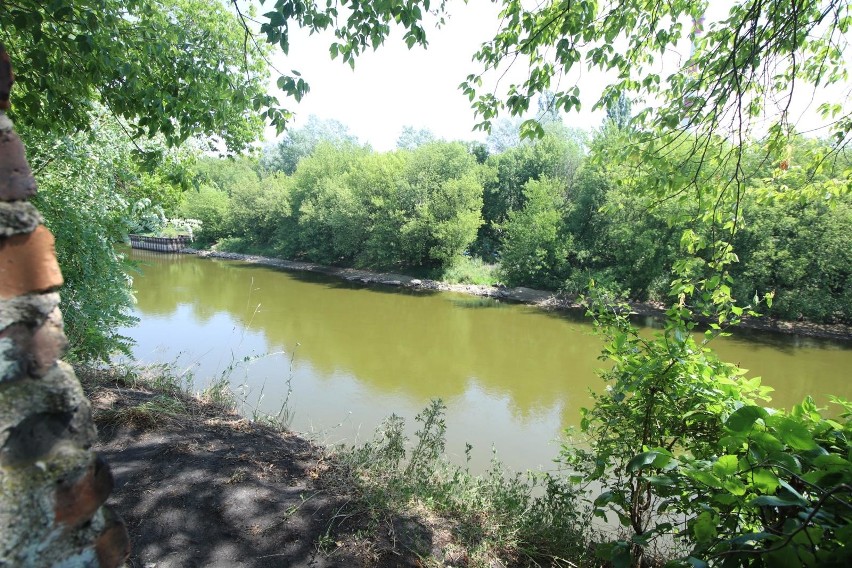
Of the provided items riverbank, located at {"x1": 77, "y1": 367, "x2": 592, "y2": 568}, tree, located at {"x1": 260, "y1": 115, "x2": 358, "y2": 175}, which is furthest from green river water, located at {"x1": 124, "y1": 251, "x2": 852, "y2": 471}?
tree, located at {"x1": 260, "y1": 115, "x2": 358, "y2": 175}

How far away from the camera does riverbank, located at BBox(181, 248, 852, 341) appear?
15.0m

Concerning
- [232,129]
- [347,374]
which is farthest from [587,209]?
[232,129]

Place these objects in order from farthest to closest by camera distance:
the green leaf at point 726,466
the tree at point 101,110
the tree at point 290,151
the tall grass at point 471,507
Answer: the tree at point 290,151
the tree at point 101,110
the tall grass at point 471,507
the green leaf at point 726,466

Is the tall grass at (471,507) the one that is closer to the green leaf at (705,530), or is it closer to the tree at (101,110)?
the green leaf at (705,530)

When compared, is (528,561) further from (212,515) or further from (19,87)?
(19,87)

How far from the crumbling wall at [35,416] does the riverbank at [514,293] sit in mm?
12253

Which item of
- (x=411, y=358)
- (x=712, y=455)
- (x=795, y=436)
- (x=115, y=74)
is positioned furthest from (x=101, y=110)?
(x=411, y=358)

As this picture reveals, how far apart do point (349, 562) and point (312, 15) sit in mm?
2961

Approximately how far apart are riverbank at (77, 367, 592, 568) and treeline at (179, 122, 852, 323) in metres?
8.41

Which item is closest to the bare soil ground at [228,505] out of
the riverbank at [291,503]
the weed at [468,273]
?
the riverbank at [291,503]

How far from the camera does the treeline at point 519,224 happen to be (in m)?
14.9

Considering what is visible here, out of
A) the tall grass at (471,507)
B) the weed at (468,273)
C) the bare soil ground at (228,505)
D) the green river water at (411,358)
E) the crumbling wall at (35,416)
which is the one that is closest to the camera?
the crumbling wall at (35,416)

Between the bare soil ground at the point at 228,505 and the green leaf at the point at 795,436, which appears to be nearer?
the green leaf at the point at 795,436

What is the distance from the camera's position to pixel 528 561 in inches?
107
